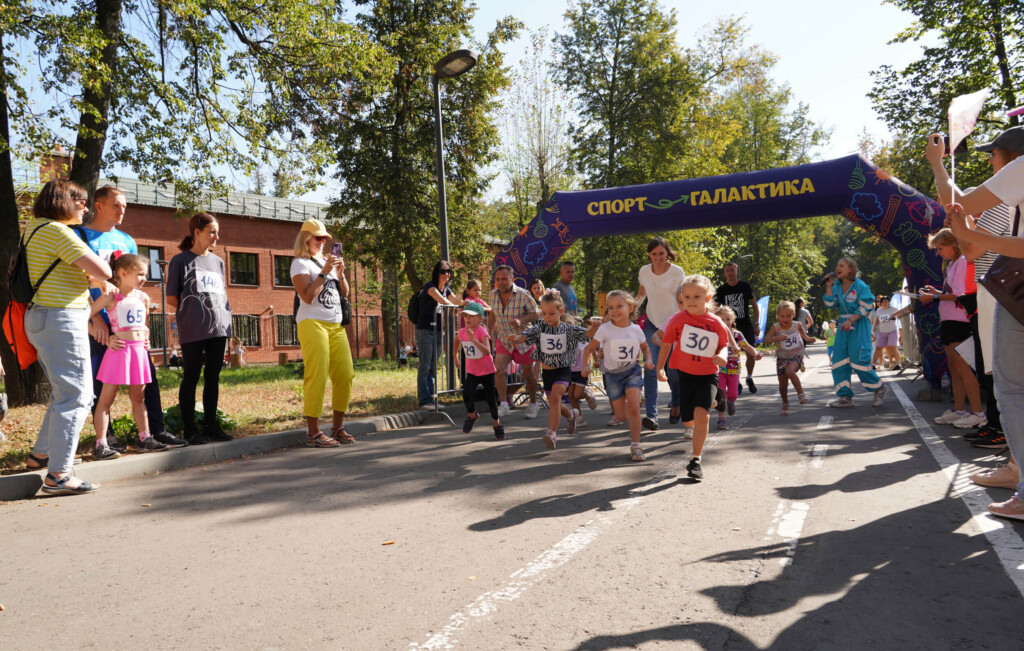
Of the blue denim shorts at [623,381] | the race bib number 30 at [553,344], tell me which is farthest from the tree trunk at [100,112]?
the blue denim shorts at [623,381]

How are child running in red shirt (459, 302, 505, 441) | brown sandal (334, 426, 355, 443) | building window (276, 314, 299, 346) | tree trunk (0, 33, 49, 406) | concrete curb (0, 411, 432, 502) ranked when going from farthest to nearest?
building window (276, 314, 299, 346), tree trunk (0, 33, 49, 406), child running in red shirt (459, 302, 505, 441), brown sandal (334, 426, 355, 443), concrete curb (0, 411, 432, 502)

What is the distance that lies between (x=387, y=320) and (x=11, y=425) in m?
37.8

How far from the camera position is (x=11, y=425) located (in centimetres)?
866

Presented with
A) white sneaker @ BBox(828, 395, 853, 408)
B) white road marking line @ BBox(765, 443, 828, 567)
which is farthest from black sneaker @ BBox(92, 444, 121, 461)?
white sneaker @ BBox(828, 395, 853, 408)

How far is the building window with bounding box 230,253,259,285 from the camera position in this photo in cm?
4078

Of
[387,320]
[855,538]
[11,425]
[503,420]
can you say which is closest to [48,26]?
[11,425]

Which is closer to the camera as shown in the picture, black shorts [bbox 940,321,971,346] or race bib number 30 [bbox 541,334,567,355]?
race bib number 30 [bbox 541,334,567,355]

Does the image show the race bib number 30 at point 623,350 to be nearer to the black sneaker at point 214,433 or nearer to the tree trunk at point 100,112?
the black sneaker at point 214,433

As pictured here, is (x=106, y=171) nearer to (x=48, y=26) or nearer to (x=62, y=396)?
(x=48, y=26)

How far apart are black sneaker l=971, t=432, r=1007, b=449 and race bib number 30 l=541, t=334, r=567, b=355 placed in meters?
4.00

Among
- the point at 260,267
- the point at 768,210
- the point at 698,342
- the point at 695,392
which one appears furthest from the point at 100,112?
the point at 260,267

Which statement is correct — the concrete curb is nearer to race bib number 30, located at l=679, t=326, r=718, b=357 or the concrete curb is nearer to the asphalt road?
the asphalt road

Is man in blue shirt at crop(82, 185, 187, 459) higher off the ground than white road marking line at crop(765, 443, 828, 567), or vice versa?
man in blue shirt at crop(82, 185, 187, 459)

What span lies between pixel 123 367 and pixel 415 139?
864 inches
